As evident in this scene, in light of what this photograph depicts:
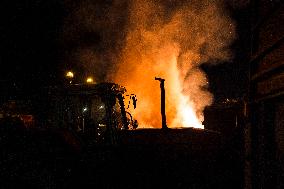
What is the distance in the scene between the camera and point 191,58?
26922mm

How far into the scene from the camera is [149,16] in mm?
23672

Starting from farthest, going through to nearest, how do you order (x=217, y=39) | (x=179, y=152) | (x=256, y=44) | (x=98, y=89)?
(x=217, y=39)
(x=98, y=89)
(x=179, y=152)
(x=256, y=44)

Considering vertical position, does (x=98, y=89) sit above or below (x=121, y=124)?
above

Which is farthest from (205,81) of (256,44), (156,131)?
(256,44)

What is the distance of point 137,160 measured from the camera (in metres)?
7.21

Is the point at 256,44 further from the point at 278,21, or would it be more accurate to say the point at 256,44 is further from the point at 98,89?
the point at 98,89

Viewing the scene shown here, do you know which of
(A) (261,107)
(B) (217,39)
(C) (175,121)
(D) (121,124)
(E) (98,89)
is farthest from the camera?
(B) (217,39)

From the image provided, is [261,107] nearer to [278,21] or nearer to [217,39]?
[278,21]

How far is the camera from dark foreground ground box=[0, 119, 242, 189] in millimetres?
6562

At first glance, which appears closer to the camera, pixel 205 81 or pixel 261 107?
pixel 261 107

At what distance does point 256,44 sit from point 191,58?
78.0 ft

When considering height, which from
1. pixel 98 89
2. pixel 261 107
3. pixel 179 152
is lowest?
pixel 179 152

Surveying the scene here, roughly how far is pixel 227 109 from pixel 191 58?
58.3 ft

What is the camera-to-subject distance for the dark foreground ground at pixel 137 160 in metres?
6.56
